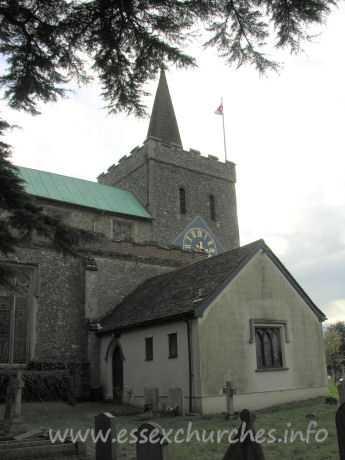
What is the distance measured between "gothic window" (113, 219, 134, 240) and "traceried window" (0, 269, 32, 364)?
26.3 ft

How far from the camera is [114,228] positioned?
26.7 m

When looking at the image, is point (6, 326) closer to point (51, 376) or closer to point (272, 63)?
point (51, 376)

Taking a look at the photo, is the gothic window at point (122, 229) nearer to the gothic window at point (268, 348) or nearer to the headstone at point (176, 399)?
the gothic window at point (268, 348)

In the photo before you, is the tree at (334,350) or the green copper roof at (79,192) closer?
the green copper roof at (79,192)

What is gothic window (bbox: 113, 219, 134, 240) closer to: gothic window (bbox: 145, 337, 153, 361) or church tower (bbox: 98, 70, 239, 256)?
church tower (bbox: 98, 70, 239, 256)

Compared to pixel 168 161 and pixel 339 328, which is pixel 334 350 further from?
pixel 168 161

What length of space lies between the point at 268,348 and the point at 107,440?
10433 millimetres

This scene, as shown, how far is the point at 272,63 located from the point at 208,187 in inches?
1033

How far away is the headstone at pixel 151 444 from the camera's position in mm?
5723

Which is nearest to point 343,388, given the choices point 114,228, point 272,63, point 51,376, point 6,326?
point 272,63

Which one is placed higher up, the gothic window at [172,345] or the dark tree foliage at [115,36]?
the dark tree foliage at [115,36]

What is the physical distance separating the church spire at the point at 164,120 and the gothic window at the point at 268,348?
19.2 meters

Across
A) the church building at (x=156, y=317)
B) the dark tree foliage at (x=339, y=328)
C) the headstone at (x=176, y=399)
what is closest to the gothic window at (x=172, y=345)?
the church building at (x=156, y=317)

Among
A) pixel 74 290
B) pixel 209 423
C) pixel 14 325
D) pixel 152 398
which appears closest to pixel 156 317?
pixel 152 398
